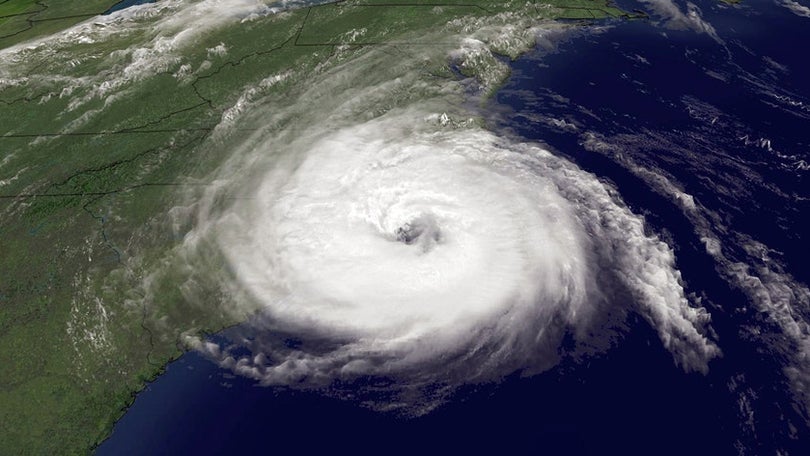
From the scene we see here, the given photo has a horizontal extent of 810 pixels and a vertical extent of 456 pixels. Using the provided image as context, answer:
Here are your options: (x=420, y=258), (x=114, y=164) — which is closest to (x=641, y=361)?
(x=420, y=258)

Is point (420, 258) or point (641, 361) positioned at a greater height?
point (420, 258)

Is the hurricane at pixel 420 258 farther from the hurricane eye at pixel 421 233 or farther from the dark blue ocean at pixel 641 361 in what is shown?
the dark blue ocean at pixel 641 361

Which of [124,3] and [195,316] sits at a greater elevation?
[124,3]

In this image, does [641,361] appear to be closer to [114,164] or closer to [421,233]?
[421,233]

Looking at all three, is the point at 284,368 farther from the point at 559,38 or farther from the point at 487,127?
the point at 559,38

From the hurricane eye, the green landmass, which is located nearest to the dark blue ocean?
the green landmass

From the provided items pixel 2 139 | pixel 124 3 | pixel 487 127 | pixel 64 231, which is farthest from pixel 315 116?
pixel 124 3

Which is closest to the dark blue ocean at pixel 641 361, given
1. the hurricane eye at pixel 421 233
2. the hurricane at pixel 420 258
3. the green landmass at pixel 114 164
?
the hurricane at pixel 420 258
